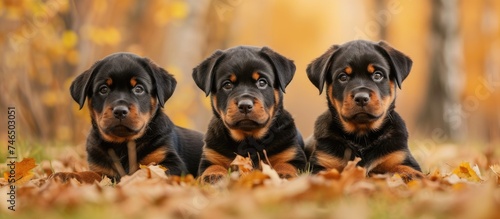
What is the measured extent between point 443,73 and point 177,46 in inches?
187

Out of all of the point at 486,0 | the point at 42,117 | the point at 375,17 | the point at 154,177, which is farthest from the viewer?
the point at 486,0

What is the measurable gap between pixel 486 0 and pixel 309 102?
289 inches

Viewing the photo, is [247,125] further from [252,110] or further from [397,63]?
[397,63]

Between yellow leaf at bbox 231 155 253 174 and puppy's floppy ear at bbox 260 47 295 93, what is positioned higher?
puppy's floppy ear at bbox 260 47 295 93

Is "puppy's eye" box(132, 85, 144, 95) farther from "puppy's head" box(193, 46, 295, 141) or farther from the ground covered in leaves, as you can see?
the ground covered in leaves

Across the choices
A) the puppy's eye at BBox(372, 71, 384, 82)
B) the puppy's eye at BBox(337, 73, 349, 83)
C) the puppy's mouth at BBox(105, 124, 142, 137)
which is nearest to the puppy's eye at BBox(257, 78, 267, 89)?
the puppy's eye at BBox(337, 73, 349, 83)

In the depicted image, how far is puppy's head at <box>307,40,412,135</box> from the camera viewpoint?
450cm

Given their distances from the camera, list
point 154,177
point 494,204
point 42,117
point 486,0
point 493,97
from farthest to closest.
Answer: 1. point 493,97
2. point 486,0
3. point 42,117
4. point 154,177
5. point 494,204

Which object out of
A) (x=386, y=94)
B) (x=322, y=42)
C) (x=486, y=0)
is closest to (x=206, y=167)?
(x=386, y=94)

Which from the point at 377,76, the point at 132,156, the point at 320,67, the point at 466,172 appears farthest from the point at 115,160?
the point at 466,172

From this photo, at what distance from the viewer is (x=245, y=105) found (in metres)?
4.53

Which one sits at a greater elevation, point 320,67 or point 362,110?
point 320,67

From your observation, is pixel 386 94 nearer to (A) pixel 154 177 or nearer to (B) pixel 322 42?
(A) pixel 154 177

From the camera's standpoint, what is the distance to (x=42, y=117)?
895cm
